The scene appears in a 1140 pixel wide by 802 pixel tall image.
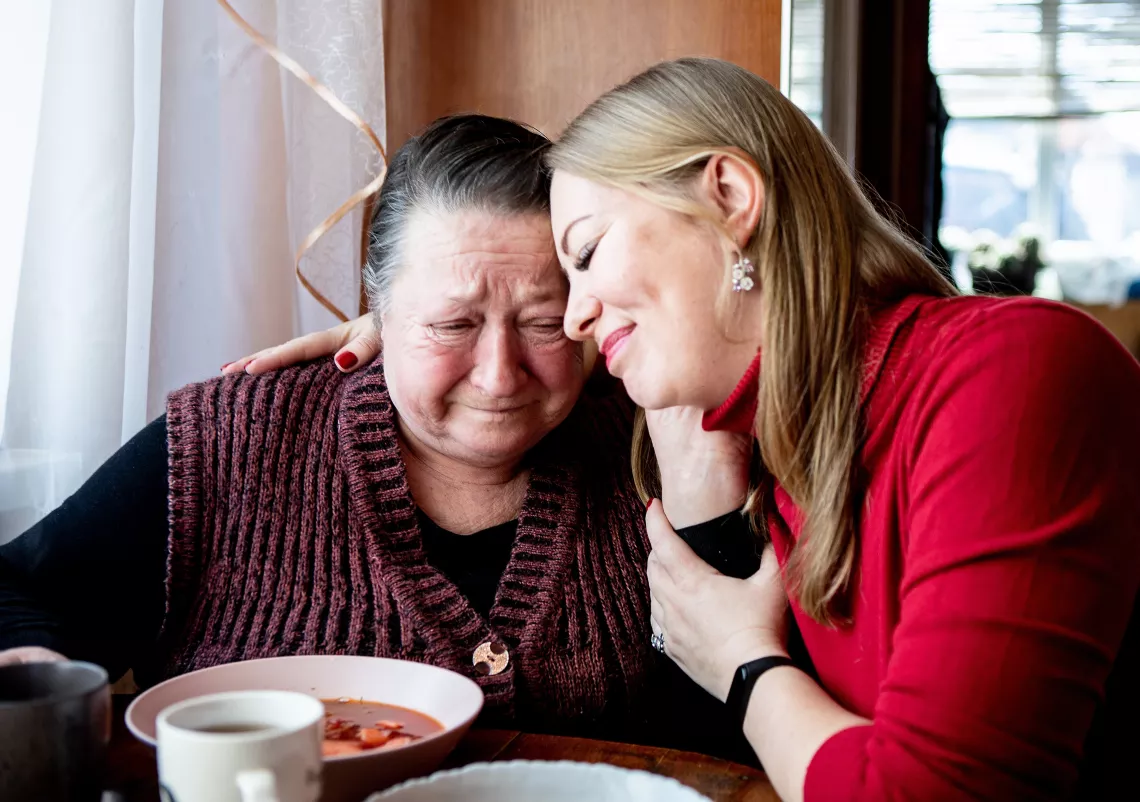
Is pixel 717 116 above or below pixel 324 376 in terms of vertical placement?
above

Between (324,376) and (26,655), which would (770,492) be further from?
(26,655)

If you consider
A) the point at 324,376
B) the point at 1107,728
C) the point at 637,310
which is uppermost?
the point at 637,310

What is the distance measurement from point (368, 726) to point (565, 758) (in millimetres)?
186

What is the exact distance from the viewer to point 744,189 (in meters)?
1.15

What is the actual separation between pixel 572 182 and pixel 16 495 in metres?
0.80

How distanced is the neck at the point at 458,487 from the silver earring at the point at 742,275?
0.48 meters

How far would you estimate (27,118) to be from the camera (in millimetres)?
1317

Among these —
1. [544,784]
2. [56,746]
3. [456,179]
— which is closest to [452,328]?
[456,179]

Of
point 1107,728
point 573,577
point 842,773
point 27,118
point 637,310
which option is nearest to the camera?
point 842,773

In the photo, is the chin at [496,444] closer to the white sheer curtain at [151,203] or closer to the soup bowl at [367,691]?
the soup bowl at [367,691]

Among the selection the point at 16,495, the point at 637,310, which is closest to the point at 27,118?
the point at 16,495

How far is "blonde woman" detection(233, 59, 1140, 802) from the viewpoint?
0.88 metres

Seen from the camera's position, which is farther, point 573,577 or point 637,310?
point 573,577

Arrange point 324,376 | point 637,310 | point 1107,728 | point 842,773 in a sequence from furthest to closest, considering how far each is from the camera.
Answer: point 324,376, point 637,310, point 1107,728, point 842,773
